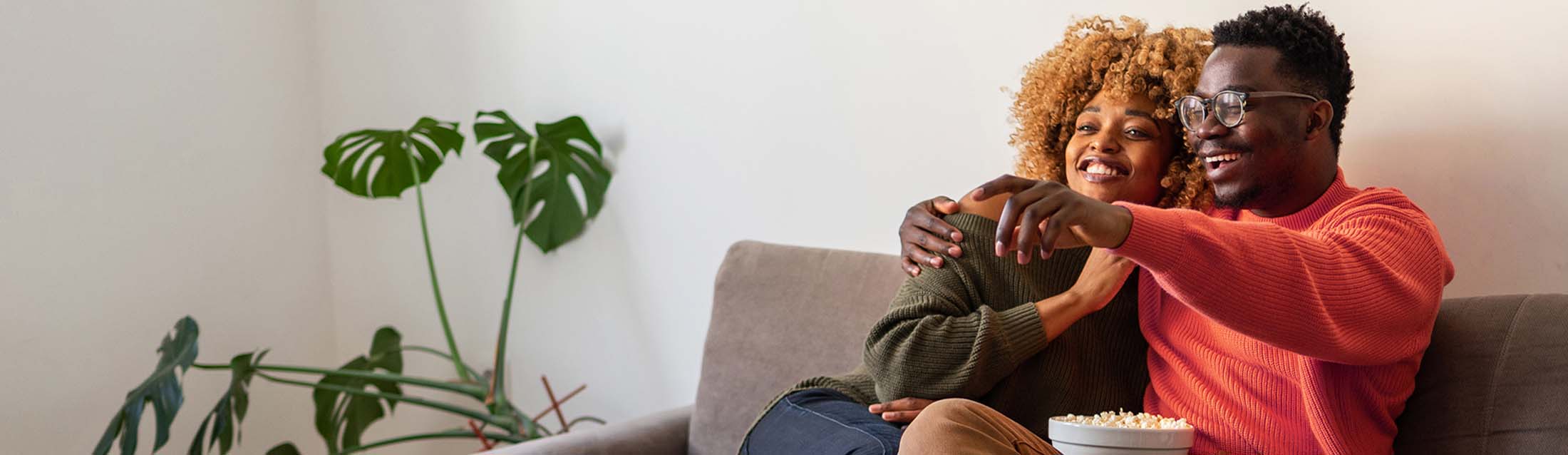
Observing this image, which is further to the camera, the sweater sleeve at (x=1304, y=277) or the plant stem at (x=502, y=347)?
the plant stem at (x=502, y=347)

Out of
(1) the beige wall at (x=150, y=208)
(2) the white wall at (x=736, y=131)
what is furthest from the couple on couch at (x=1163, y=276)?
(1) the beige wall at (x=150, y=208)

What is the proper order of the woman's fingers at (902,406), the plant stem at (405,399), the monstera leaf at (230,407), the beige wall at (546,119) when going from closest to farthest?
1. the woman's fingers at (902,406)
2. the beige wall at (546,119)
3. the monstera leaf at (230,407)
4. the plant stem at (405,399)

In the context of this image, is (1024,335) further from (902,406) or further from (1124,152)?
(1124,152)

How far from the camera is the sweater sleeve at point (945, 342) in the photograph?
1508 millimetres

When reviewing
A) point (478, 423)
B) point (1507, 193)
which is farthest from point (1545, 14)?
point (478, 423)

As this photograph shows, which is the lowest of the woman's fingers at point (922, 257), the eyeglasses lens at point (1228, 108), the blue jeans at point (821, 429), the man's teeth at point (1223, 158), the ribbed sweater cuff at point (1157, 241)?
the blue jeans at point (821, 429)

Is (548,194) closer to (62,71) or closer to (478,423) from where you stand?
(478,423)

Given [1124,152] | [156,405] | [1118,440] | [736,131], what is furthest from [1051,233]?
[156,405]

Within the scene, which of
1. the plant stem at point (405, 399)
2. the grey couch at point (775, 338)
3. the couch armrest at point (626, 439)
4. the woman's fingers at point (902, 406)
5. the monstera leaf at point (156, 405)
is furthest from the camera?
the plant stem at point (405, 399)

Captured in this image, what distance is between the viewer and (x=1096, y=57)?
5.60ft

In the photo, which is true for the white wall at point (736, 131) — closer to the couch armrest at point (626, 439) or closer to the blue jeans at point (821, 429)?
the couch armrest at point (626, 439)

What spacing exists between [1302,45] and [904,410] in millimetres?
604

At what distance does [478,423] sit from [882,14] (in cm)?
131

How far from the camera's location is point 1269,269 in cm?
113
